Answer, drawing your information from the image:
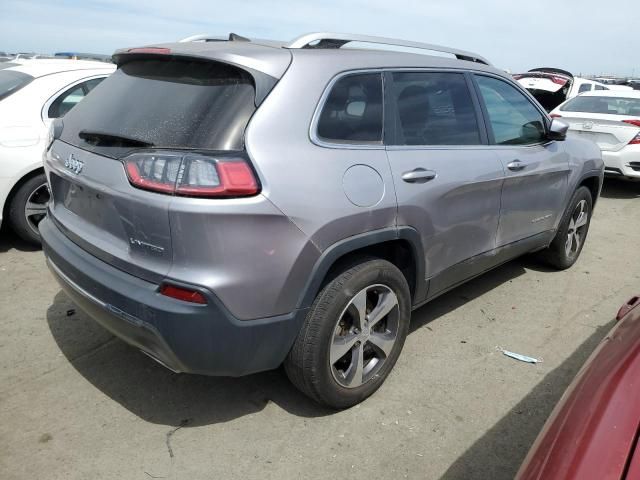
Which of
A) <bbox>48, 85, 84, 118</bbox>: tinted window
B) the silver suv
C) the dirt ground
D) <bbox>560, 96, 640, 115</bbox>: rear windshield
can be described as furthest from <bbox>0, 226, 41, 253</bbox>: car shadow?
<bbox>560, 96, 640, 115</bbox>: rear windshield

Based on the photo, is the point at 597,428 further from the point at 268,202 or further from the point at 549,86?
the point at 549,86

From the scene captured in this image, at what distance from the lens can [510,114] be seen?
12.6ft

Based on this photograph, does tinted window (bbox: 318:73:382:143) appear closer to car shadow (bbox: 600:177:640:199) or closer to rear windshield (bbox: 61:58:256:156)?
rear windshield (bbox: 61:58:256:156)

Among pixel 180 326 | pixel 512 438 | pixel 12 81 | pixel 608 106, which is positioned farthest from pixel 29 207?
pixel 608 106

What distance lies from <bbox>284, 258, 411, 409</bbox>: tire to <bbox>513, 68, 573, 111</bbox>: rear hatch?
38.8 ft

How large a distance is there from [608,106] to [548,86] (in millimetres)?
4714

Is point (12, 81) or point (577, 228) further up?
point (12, 81)

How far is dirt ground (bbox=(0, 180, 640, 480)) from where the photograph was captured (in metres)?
2.44

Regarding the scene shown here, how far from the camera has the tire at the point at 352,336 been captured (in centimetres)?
250

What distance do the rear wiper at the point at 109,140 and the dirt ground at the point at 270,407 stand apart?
131cm

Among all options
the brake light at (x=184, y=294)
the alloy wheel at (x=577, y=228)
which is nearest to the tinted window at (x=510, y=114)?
the alloy wheel at (x=577, y=228)

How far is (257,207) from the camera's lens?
215cm

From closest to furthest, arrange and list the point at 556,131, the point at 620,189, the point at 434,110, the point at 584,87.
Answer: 1. the point at 434,110
2. the point at 556,131
3. the point at 620,189
4. the point at 584,87

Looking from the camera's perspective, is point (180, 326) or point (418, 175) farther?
point (418, 175)
